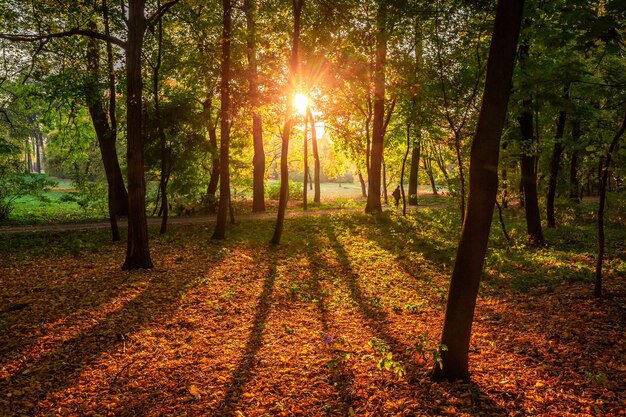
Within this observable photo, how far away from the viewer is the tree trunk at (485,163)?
421 centimetres

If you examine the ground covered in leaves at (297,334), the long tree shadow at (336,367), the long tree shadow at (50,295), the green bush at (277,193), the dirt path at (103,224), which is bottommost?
the long tree shadow at (336,367)

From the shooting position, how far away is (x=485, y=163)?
14.3ft

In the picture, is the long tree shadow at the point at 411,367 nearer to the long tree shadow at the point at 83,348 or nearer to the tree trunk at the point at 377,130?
the long tree shadow at the point at 83,348

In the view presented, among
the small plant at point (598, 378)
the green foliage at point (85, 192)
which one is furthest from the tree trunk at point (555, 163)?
the green foliage at point (85, 192)

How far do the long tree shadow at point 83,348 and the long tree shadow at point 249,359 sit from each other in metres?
1.96

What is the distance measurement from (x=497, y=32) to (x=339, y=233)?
1299 centimetres

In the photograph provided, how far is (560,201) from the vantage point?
21406 mm

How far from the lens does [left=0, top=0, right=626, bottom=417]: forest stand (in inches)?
190

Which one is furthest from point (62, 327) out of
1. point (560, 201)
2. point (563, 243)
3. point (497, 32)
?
point (560, 201)

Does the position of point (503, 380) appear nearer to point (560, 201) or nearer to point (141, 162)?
point (141, 162)

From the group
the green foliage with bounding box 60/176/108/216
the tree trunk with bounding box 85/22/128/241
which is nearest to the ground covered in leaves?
the tree trunk with bounding box 85/22/128/241

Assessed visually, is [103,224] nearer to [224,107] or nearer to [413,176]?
[224,107]

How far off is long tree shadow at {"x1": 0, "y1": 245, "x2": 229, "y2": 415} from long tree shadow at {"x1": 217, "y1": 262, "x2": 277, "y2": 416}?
1.96 meters

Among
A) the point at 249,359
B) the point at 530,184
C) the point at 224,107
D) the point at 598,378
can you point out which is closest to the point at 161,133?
the point at 224,107
